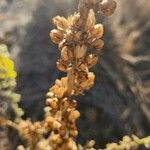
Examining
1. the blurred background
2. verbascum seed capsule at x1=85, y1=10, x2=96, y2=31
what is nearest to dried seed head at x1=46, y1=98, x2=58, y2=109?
verbascum seed capsule at x1=85, y1=10, x2=96, y2=31

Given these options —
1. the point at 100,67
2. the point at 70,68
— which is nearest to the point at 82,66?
the point at 70,68

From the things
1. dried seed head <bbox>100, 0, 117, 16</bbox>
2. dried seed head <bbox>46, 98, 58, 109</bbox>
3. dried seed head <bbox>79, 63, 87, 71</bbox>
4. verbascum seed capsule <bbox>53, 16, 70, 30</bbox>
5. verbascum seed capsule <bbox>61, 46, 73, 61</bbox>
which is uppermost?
verbascum seed capsule <bbox>53, 16, 70, 30</bbox>

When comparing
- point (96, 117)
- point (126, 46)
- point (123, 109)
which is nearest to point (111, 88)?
point (123, 109)

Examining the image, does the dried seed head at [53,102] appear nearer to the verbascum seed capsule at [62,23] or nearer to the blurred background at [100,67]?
the verbascum seed capsule at [62,23]

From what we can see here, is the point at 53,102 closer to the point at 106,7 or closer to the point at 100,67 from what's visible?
the point at 106,7

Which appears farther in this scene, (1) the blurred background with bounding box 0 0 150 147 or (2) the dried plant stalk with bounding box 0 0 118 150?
(1) the blurred background with bounding box 0 0 150 147

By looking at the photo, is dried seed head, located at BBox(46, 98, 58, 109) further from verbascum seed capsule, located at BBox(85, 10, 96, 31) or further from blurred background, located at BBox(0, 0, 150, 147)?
blurred background, located at BBox(0, 0, 150, 147)
